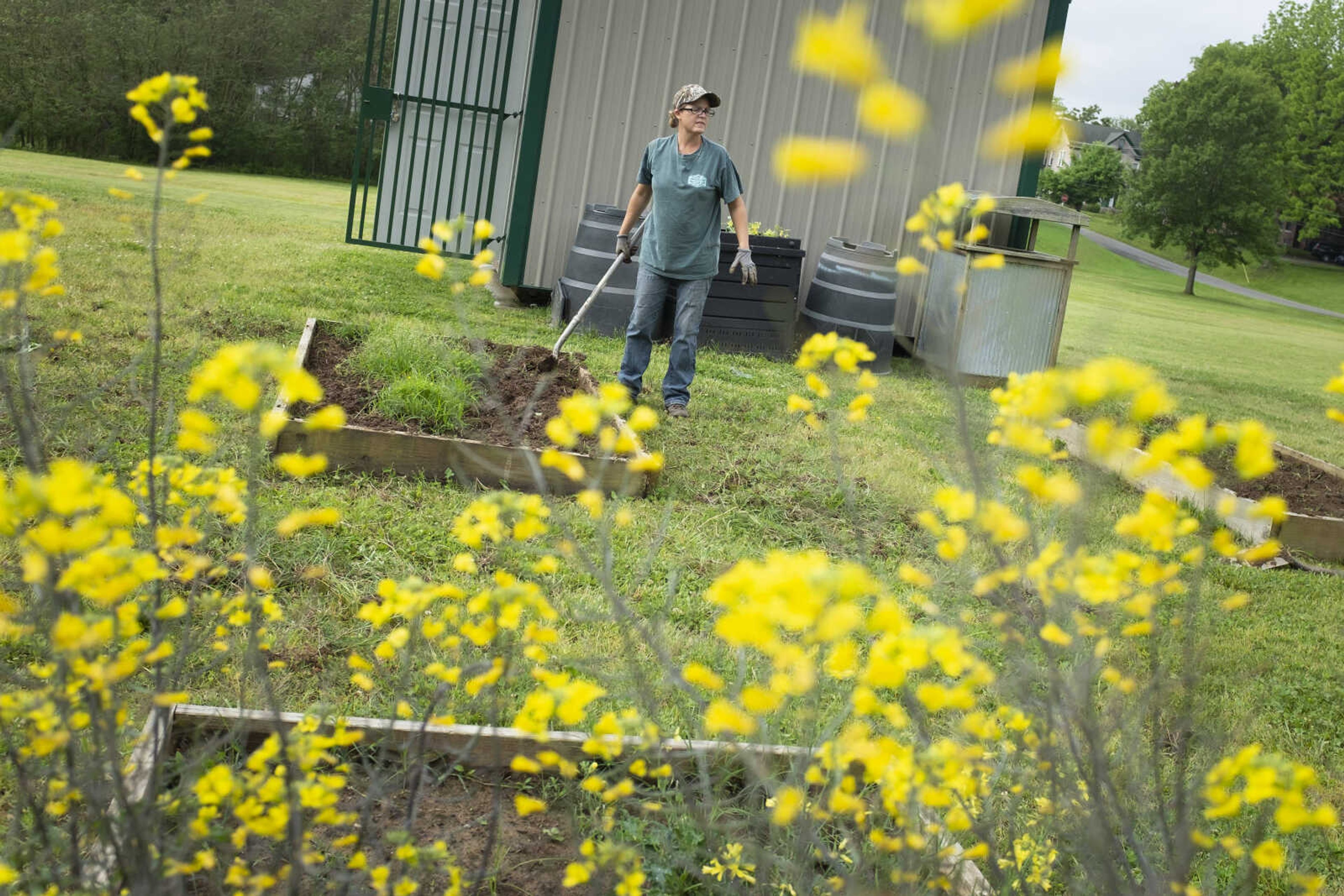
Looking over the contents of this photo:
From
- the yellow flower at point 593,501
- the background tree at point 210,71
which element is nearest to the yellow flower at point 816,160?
the yellow flower at point 593,501

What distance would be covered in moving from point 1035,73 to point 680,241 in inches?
180

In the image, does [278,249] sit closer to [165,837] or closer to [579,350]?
[579,350]

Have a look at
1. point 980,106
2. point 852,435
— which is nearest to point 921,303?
point 980,106

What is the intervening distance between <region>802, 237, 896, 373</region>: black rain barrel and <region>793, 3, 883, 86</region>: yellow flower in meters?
6.76

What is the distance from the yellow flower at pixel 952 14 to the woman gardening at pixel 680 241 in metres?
4.44

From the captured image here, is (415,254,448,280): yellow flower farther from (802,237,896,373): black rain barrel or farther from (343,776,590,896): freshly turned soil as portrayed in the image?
(802,237,896,373): black rain barrel

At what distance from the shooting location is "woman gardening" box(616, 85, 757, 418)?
561cm

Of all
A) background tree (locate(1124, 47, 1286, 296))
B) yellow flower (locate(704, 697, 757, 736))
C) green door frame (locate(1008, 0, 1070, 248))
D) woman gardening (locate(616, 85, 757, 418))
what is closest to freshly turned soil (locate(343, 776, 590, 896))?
yellow flower (locate(704, 697, 757, 736))

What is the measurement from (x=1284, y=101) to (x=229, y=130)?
4000cm

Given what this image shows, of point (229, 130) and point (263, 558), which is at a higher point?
point (229, 130)

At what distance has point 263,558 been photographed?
10.9 feet

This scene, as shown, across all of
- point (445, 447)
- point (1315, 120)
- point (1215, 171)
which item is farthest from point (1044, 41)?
point (1315, 120)

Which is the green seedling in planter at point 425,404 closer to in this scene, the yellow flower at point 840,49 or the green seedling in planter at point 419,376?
the green seedling in planter at point 419,376

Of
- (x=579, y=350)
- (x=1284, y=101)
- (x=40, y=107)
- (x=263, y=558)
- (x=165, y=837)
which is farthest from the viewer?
(x=1284, y=101)
